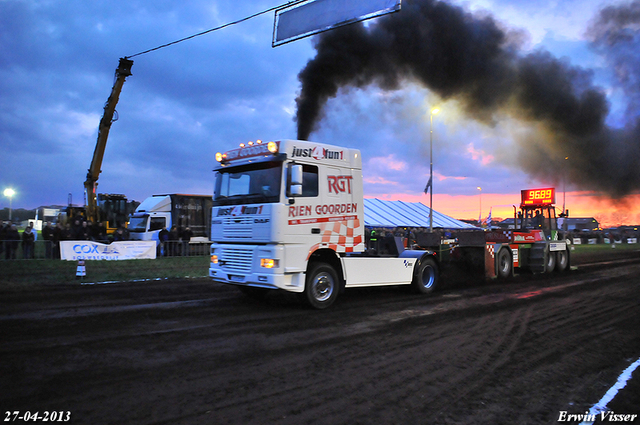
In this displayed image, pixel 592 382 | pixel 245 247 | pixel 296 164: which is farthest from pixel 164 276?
pixel 592 382

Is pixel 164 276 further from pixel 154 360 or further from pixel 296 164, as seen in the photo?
pixel 154 360

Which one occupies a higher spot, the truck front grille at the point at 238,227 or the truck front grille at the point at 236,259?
the truck front grille at the point at 238,227

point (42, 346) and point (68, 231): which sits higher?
point (68, 231)

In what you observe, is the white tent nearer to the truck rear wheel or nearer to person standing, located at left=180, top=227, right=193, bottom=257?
person standing, located at left=180, top=227, right=193, bottom=257

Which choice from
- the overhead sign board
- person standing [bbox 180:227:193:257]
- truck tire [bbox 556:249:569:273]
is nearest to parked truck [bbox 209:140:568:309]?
the overhead sign board

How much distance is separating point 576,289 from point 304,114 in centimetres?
1125

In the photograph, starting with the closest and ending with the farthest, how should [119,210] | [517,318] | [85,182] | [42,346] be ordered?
[42,346]
[517,318]
[85,182]
[119,210]

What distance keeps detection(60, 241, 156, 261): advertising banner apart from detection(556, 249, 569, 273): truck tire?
666 inches

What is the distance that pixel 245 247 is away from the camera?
7.73 meters

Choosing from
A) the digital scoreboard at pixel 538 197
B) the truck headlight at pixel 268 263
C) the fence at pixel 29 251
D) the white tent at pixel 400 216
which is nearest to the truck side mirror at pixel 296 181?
the truck headlight at pixel 268 263

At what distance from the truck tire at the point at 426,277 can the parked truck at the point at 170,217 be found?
46.4 feet

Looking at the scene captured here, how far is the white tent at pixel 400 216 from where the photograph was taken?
2814 centimetres

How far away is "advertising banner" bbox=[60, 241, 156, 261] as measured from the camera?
16547mm

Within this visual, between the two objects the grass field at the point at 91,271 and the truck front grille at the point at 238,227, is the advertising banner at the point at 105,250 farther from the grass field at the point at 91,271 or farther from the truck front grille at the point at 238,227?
the truck front grille at the point at 238,227
